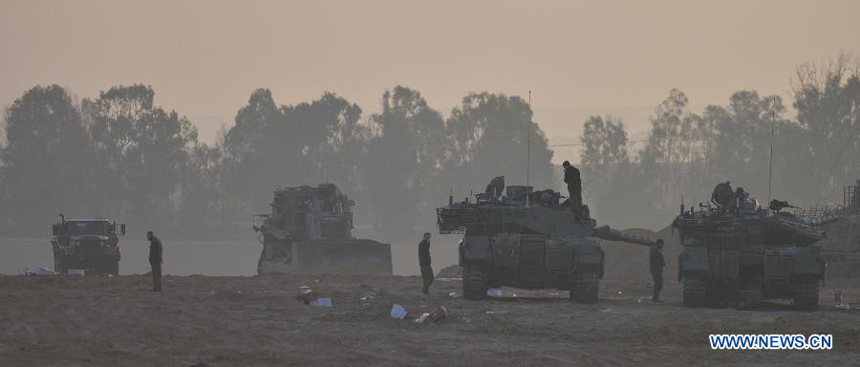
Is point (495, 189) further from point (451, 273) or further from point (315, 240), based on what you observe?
point (451, 273)

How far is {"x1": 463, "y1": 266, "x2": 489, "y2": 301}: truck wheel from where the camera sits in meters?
32.2

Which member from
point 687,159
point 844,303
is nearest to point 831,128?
point 687,159

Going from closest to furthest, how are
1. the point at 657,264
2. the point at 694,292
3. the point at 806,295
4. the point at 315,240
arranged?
the point at 806,295 → the point at 694,292 → the point at 657,264 → the point at 315,240

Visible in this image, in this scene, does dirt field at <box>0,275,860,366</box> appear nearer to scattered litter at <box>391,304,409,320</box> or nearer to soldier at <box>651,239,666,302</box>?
scattered litter at <box>391,304,409,320</box>

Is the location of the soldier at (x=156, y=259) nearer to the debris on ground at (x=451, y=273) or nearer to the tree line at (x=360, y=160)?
the debris on ground at (x=451, y=273)

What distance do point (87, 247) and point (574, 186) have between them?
64.4ft

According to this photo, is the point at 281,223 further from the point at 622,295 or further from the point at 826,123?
the point at 826,123

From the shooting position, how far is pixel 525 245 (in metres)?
31.7

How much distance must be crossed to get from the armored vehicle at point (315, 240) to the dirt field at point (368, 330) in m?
14.5

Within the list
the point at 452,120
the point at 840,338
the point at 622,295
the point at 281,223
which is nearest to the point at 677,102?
the point at 452,120

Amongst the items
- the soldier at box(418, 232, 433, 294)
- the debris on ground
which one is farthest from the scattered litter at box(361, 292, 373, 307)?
the debris on ground

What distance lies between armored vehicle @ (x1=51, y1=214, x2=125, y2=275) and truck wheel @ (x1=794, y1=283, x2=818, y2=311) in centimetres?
2286

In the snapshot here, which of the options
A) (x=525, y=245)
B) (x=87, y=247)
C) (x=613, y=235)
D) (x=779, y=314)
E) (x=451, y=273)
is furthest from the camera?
(x=451, y=273)

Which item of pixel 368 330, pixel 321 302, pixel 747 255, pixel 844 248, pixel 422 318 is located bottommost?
pixel 368 330
